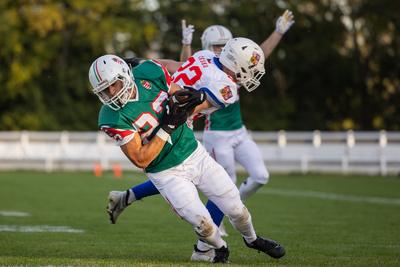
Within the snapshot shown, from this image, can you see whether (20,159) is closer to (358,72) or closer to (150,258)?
(358,72)

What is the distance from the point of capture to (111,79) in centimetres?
664

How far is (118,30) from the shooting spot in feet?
118

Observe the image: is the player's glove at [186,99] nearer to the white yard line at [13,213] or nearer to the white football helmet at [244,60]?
the white football helmet at [244,60]

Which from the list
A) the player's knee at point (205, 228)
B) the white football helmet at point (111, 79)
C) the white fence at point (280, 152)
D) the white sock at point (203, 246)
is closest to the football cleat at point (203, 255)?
the white sock at point (203, 246)

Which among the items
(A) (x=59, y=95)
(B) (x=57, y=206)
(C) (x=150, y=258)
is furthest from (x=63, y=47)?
(C) (x=150, y=258)

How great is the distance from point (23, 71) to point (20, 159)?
7.74 m

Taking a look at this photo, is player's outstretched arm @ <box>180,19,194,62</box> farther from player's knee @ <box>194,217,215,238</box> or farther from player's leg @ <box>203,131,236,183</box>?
player's knee @ <box>194,217,215,238</box>

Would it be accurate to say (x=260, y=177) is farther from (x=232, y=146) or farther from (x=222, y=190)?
(x=222, y=190)

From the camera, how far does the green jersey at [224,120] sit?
33.1 feet

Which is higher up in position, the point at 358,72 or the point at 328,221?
the point at 328,221

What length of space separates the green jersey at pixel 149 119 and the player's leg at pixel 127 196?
1076 millimetres

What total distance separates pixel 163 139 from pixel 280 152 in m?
18.9

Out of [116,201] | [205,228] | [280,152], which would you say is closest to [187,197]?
[205,228]

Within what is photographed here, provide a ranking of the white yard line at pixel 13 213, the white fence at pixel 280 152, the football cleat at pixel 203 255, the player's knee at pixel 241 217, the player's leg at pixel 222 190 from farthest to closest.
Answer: the white fence at pixel 280 152 → the white yard line at pixel 13 213 → the football cleat at pixel 203 255 → the player's knee at pixel 241 217 → the player's leg at pixel 222 190
